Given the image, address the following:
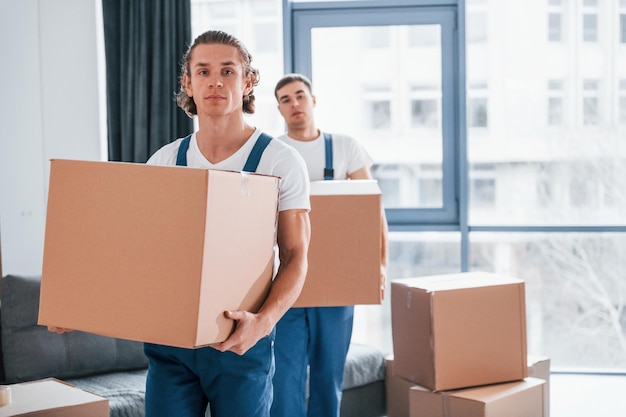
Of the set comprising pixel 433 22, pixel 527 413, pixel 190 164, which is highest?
pixel 433 22

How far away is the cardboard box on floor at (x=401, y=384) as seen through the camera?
10.9 feet

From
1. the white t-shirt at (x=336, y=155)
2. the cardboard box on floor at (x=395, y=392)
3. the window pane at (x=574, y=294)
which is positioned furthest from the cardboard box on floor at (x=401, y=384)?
the white t-shirt at (x=336, y=155)

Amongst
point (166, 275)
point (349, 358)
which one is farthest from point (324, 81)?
point (166, 275)

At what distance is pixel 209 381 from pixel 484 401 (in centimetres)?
148

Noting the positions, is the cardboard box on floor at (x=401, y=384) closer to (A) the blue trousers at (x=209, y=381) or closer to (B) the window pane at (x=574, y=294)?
(B) the window pane at (x=574, y=294)

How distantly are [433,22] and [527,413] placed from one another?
83.2 inches

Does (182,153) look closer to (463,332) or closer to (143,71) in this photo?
(463,332)

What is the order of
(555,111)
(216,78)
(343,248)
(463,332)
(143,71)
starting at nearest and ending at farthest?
1. (216,78)
2. (343,248)
3. (463,332)
4. (143,71)
5. (555,111)

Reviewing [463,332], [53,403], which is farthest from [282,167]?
[463,332]

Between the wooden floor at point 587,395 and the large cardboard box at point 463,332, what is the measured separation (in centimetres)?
64

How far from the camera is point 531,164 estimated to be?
4.10m

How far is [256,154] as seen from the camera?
64.2 inches

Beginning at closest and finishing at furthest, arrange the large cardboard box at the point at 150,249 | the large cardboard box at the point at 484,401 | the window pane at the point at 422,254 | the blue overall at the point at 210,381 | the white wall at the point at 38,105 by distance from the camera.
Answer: the large cardboard box at the point at 150,249 < the blue overall at the point at 210,381 < the large cardboard box at the point at 484,401 < the white wall at the point at 38,105 < the window pane at the point at 422,254

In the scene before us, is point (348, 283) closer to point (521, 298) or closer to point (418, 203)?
point (521, 298)
